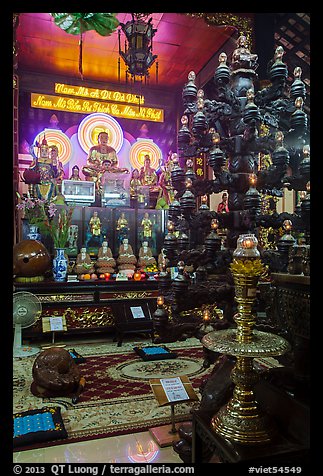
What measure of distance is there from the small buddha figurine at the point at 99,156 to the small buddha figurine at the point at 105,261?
1725mm

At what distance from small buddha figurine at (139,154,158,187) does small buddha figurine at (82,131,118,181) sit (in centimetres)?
53

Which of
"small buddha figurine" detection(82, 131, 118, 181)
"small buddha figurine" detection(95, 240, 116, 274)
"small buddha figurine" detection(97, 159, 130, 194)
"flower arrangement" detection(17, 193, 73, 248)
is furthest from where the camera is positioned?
"small buddha figurine" detection(82, 131, 118, 181)

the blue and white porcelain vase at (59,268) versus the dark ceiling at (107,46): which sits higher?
the dark ceiling at (107,46)

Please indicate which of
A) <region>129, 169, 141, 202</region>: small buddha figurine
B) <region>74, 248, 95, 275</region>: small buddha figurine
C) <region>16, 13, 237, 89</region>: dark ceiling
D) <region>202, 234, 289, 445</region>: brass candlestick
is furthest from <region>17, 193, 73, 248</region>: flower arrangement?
<region>202, 234, 289, 445</region>: brass candlestick

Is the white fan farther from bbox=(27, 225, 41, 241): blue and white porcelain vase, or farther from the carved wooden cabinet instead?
bbox=(27, 225, 41, 241): blue and white porcelain vase

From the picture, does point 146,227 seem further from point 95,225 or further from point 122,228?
point 95,225

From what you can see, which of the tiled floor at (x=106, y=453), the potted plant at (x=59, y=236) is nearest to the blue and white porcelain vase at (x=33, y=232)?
the potted plant at (x=59, y=236)

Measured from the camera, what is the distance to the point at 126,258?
219 inches

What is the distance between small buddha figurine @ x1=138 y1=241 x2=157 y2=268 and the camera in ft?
18.8

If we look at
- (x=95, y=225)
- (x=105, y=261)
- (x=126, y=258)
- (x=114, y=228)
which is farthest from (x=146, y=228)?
(x=105, y=261)

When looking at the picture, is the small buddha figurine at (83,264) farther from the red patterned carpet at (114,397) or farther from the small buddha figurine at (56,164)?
the red patterned carpet at (114,397)

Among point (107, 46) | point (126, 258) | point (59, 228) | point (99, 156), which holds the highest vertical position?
point (107, 46)

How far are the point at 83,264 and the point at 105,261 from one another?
13.6 inches

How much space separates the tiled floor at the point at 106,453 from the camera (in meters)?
1.88
